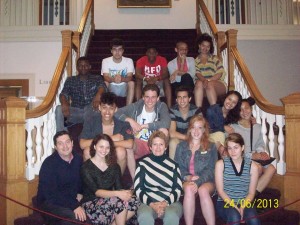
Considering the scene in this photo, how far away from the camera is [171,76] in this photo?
5.14m

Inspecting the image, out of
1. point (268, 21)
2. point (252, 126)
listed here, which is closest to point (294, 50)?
point (268, 21)

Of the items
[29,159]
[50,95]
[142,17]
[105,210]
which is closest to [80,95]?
[50,95]

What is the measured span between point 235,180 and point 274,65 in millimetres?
5181

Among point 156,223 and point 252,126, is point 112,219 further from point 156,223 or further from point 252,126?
point 252,126

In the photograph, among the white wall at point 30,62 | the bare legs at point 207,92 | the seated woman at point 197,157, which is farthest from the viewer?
the white wall at point 30,62

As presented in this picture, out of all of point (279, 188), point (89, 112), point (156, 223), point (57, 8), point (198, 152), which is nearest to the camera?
point (156, 223)

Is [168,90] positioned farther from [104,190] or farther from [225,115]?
[104,190]

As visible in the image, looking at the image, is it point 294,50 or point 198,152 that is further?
point 294,50

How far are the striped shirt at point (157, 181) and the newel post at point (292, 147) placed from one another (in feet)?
3.62

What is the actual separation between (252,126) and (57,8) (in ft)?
18.9

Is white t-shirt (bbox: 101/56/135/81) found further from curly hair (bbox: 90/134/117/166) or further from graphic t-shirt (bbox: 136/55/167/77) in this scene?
curly hair (bbox: 90/134/117/166)

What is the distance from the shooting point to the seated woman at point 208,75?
15.1ft

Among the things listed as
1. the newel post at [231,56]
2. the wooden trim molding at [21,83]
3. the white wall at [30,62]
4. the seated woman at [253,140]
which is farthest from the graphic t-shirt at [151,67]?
the wooden trim molding at [21,83]

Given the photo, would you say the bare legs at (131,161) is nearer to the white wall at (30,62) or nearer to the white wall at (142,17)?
the white wall at (30,62)
